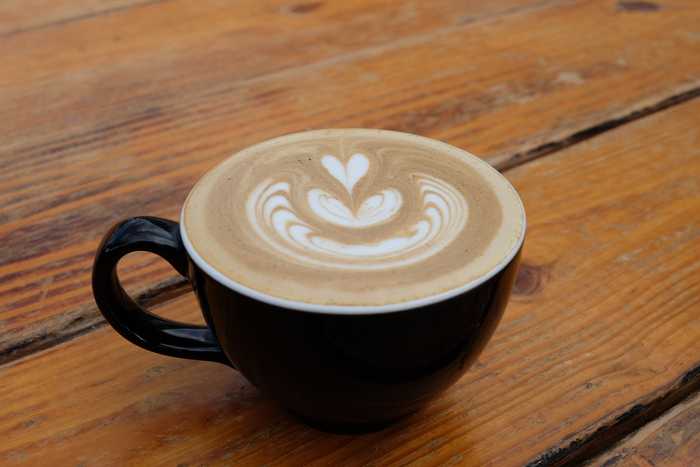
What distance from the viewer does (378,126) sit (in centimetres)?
80

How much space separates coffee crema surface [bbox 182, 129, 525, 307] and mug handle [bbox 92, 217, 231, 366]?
2 centimetres

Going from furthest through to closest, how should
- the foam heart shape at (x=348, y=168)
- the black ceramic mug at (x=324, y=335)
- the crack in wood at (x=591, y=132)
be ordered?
the crack in wood at (x=591, y=132) → the foam heart shape at (x=348, y=168) → the black ceramic mug at (x=324, y=335)

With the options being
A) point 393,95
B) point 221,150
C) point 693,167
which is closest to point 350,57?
point 393,95

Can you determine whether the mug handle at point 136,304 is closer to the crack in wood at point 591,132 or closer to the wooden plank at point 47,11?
the crack in wood at point 591,132

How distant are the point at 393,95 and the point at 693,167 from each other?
12.2 inches

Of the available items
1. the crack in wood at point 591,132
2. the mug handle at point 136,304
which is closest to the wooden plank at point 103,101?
the mug handle at point 136,304

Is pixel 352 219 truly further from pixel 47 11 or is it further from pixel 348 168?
pixel 47 11

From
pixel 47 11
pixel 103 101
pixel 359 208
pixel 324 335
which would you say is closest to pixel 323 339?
pixel 324 335

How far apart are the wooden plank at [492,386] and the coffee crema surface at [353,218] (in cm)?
12

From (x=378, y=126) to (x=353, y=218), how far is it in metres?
0.36

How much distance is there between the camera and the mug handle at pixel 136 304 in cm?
43

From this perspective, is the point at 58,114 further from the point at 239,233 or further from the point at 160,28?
the point at 239,233

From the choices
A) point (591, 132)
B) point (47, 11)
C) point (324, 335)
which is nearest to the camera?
point (324, 335)

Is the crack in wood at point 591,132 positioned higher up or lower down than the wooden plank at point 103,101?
lower down
